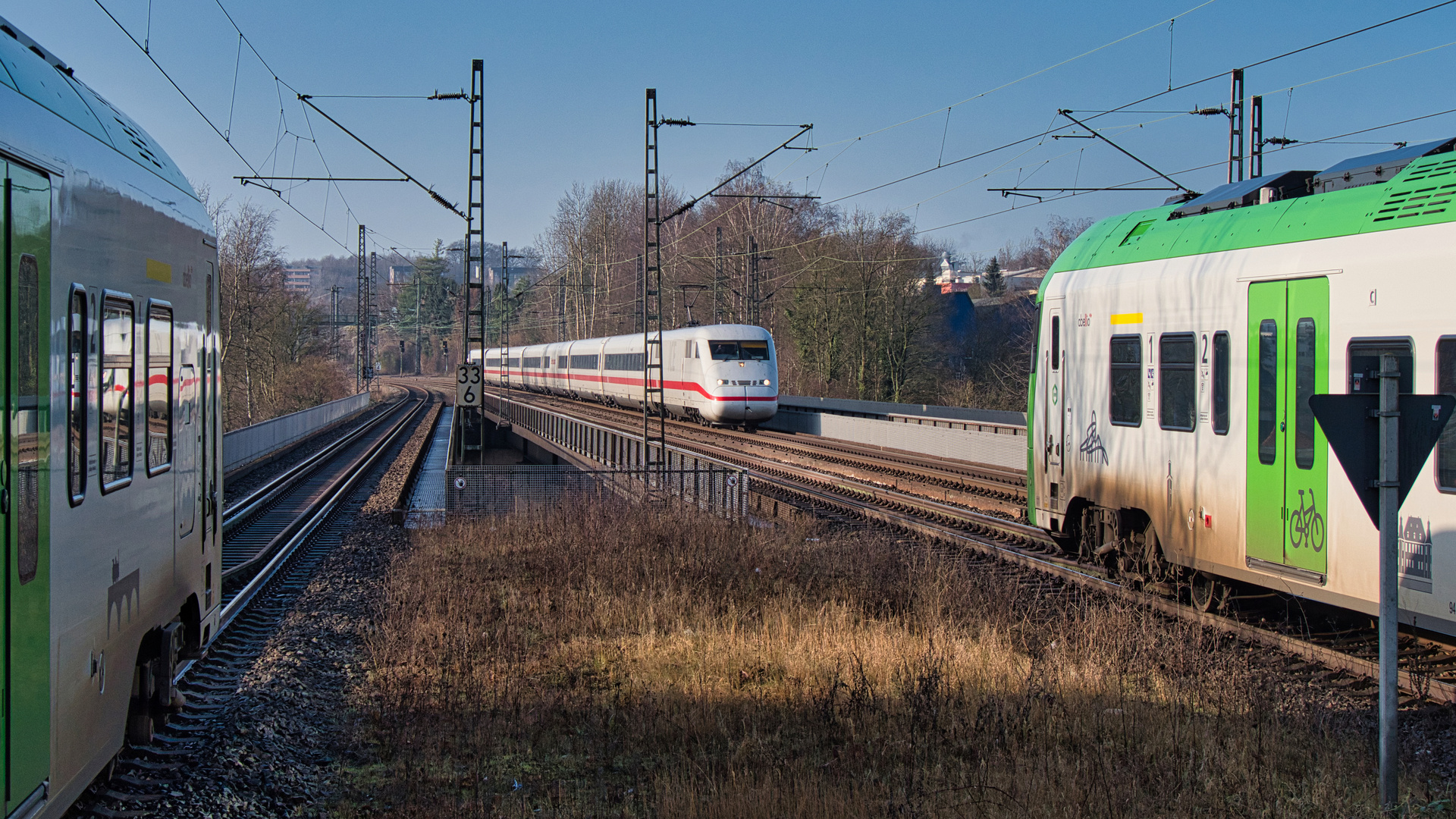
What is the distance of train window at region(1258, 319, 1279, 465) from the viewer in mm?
8086

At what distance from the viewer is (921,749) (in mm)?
6078

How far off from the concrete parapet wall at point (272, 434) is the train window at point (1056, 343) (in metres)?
13.1

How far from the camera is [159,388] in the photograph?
19.1ft

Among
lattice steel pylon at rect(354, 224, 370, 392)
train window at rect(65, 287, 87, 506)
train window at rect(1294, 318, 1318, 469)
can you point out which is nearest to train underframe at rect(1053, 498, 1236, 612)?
train window at rect(1294, 318, 1318, 469)

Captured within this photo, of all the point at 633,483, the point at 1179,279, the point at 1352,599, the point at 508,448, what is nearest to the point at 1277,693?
the point at 1352,599

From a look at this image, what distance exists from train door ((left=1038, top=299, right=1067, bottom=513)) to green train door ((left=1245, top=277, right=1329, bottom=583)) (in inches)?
115

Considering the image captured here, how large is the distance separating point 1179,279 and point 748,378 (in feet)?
78.4

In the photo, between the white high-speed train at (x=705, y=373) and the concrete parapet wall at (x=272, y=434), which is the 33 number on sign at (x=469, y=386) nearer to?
the concrete parapet wall at (x=272, y=434)

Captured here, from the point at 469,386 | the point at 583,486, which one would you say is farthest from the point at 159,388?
the point at 469,386

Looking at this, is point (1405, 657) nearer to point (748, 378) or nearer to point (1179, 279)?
point (1179, 279)

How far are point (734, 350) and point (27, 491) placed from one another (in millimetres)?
29541

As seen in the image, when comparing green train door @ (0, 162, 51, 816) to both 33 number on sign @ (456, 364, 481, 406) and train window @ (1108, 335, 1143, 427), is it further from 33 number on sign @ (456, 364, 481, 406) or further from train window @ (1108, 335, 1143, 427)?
33 number on sign @ (456, 364, 481, 406)

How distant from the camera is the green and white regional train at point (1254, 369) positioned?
693cm

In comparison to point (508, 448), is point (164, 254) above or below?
above
